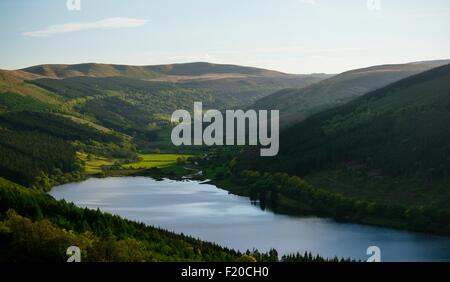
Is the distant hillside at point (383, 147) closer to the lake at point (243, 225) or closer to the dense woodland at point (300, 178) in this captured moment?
the dense woodland at point (300, 178)

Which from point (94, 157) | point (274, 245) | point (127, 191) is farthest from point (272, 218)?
point (94, 157)

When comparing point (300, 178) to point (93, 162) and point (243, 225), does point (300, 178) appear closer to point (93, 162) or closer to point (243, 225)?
Answer: point (243, 225)

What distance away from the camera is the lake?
71500 mm

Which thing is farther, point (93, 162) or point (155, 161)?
point (155, 161)

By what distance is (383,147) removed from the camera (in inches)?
4897

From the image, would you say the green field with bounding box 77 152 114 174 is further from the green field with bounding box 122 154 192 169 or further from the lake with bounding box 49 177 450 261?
the lake with bounding box 49 177 450 261

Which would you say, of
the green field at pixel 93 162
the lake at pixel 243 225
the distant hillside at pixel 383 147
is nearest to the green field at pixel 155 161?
the green field at pixel 93 162

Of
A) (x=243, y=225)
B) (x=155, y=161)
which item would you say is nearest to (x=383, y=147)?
(x=243, y=225)

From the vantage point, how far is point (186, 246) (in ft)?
213

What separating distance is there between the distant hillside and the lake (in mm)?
16066

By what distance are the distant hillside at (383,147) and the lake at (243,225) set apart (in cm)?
1607

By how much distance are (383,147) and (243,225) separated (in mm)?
46981

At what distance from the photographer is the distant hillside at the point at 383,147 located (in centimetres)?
10669
